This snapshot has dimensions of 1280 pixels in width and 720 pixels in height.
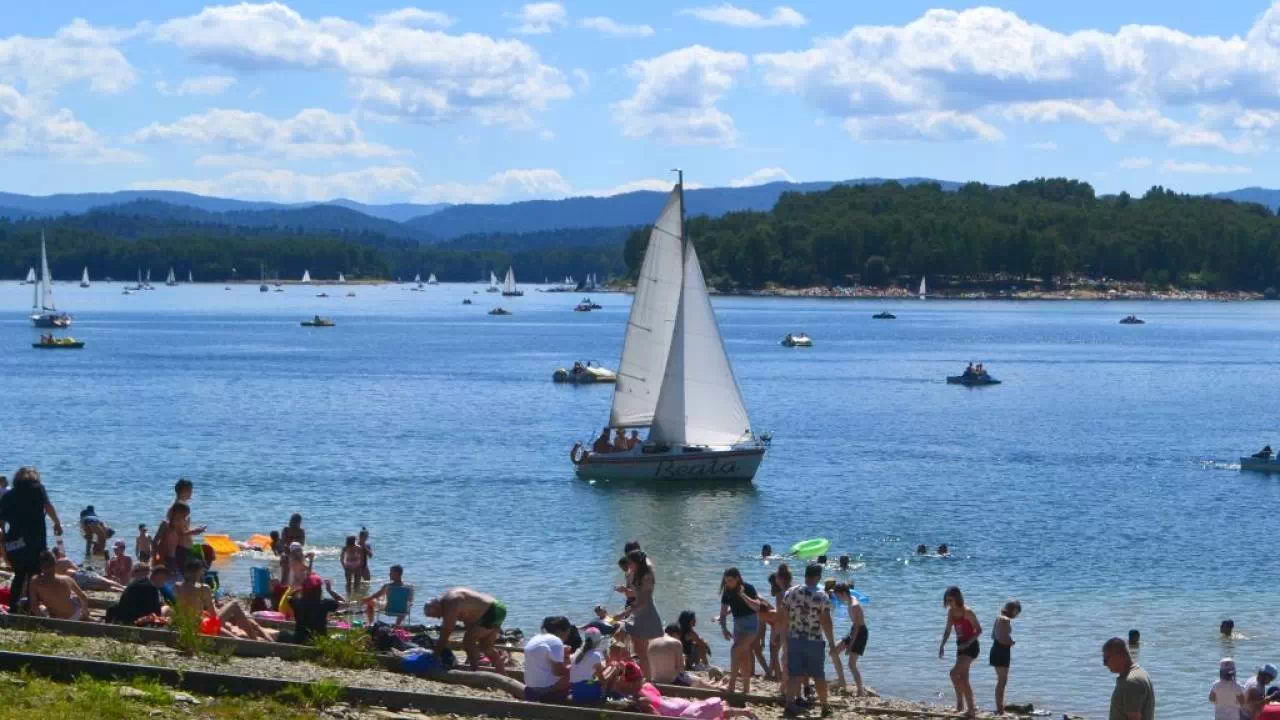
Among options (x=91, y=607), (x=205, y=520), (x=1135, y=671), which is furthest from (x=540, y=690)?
(x=205, y=520)

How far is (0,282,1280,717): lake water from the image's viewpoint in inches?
1350

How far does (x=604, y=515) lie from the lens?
48.3 m

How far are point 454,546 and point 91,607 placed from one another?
58.7 feet

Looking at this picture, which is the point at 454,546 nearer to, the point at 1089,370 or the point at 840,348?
the point at 1089,370

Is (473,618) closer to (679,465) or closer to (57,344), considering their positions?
(679,465)

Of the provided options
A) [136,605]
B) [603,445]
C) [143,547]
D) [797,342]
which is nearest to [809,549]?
[143,547]

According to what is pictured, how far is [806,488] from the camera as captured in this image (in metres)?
56.1

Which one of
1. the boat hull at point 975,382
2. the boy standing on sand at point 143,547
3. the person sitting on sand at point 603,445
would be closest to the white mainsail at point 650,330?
the person sitting on sand at point 603,445

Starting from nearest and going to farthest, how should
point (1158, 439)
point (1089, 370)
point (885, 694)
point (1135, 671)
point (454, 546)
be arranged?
point (1135, 671)
point (885, 694)
point (454, 546)
point (1158, 439)
point (1089, 370)

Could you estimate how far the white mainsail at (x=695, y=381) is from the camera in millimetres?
51062

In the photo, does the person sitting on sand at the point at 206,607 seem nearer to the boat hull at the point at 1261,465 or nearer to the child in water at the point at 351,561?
the child in water at the point at 351,561

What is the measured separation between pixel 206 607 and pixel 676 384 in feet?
100

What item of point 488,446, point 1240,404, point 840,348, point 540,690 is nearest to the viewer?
point 540,690

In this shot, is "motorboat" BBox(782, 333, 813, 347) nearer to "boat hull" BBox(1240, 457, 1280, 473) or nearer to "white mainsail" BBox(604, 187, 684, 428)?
"boat hull" BBox(1240, 457, 1280, 473)
